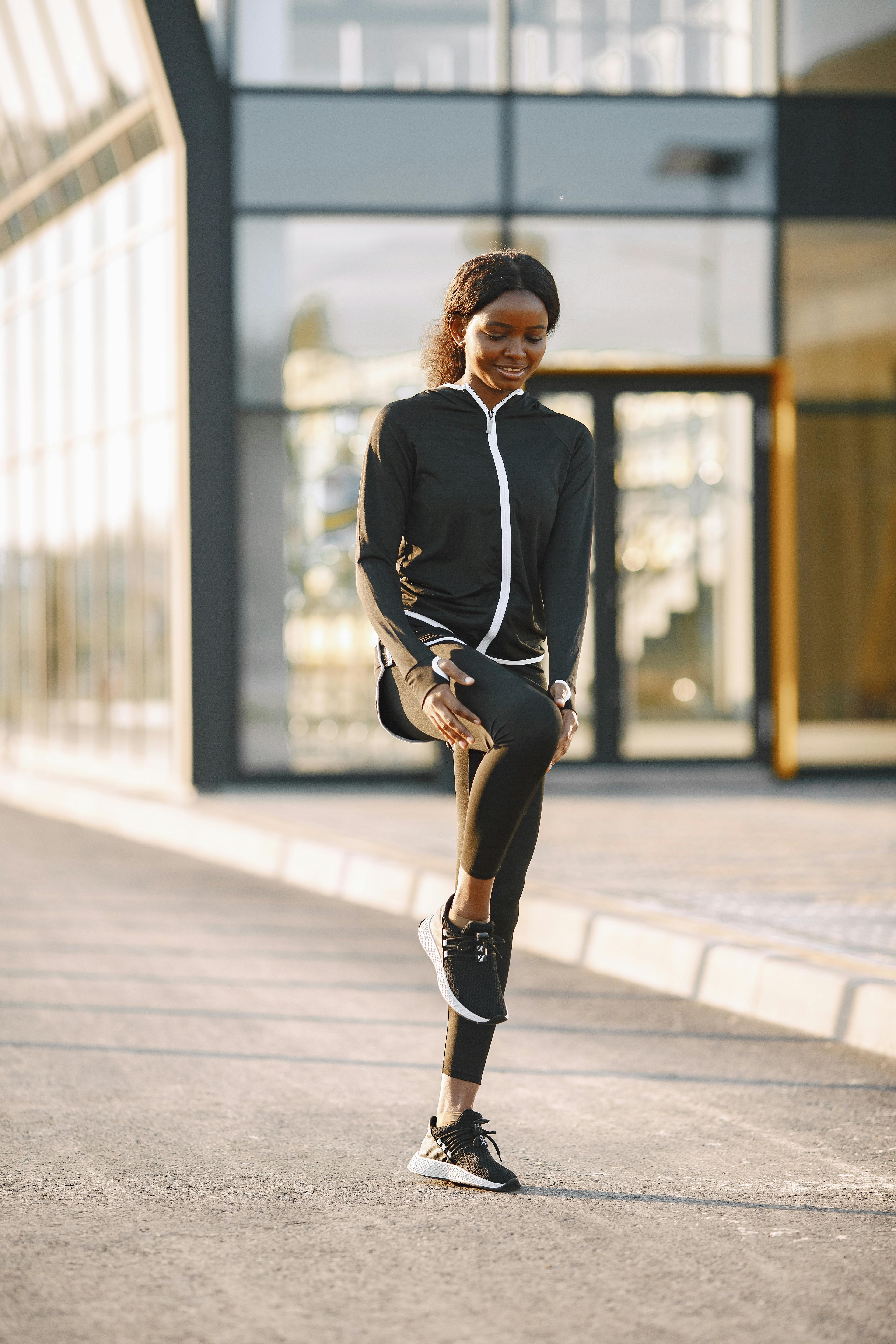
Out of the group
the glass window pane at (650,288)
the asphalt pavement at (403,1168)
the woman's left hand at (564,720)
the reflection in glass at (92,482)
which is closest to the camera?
the asphalt pavement at (403,1168)

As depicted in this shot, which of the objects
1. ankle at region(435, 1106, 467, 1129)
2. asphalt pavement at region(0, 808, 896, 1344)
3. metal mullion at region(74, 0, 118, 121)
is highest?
metal mullion at region(74, 0, 118, 121)

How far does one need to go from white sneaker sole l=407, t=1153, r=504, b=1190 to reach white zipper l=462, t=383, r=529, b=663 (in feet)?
3.61

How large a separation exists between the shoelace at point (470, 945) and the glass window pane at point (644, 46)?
11.2 meters

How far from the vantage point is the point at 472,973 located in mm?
3670

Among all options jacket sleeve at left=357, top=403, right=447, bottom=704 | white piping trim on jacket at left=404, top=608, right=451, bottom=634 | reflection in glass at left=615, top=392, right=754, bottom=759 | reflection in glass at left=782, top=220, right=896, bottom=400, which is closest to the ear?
Answer: jacket sleeve at left=357, top=403, right=447, bottom=704

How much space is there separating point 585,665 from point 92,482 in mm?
5796

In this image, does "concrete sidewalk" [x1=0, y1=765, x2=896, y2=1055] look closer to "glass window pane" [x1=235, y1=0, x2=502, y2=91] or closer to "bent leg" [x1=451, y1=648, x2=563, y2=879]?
"bent leg" [x1=451, y1=648, x2=563, y2=879]

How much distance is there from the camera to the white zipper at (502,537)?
365 centimetres

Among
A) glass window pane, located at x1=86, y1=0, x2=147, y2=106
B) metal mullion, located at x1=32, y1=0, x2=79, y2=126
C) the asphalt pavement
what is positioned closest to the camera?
the asphalt pavement

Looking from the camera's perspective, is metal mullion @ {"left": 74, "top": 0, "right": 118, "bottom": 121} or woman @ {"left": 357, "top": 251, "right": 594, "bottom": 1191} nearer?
woman @ {"left": 357, "top": 251, "right": 594, "bottom": 1191}

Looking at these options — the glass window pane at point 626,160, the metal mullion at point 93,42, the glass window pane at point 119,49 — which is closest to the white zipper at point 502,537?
the glass window pane at point 626,160

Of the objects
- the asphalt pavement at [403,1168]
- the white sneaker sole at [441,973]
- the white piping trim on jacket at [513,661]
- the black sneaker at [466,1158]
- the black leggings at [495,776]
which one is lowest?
the asphalt pavement at [403,1168]

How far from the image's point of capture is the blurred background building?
537 inches

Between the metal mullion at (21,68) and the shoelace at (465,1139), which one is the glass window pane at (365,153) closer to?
the metal mullion at (21,68)
